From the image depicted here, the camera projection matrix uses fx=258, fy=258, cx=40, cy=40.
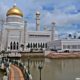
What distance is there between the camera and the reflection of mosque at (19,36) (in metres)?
70.9

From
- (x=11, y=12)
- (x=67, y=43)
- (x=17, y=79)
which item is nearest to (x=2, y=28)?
(x=11, y=12)

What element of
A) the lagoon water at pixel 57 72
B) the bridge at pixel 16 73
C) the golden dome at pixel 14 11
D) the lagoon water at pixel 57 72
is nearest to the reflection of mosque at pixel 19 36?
the golden dome at pixel 14 11

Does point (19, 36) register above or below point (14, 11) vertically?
below

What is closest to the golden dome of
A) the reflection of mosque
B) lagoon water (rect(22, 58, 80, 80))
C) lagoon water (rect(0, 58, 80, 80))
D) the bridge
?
the reflection of mosque

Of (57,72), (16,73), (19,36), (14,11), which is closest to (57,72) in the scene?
(57,72)

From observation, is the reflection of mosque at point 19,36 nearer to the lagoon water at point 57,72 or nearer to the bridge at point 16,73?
the lagoon water at point 57,72

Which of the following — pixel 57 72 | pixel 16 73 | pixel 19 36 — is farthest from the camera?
pixel 19 36

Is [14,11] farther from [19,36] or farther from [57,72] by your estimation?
[57,72]

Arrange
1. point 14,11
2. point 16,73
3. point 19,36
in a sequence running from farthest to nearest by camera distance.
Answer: point 14,11, point 19,36, point 16,73

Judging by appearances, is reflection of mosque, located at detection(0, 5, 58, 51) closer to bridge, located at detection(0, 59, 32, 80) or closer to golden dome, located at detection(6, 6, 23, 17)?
golden dome, located at detection(6, 6, 23, 17)

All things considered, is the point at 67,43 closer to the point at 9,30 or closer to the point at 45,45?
the point at 45,45

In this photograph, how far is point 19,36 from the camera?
70.8 meters

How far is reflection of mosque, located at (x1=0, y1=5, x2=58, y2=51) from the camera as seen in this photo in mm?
70875

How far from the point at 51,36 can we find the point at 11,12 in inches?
545
